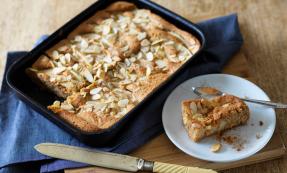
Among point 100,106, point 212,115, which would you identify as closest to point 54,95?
point 100,106

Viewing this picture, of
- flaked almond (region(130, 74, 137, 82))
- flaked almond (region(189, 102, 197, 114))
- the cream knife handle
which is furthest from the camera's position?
flaked almond (region(130, 74, 137, 82))

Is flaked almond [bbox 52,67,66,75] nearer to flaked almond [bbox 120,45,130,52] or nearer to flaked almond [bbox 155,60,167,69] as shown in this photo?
flaked almond [bbox 120,45,130,52]

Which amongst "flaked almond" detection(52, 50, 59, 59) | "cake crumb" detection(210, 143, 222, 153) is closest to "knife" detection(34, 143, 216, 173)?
"cake crumb" detection(210, 143, 222, 153)

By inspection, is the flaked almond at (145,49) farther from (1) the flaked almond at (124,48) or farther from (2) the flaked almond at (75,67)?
(2) the flaked almond at (75,67)

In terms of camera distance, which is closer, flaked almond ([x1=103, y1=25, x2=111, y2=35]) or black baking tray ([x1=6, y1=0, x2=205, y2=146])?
black baking tray ([x1=6, y1=0, x2=205, y2=146])

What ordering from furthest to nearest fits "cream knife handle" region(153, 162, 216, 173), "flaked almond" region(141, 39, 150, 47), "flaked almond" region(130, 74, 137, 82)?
"flaked almond" region(141, 39, 150, 47) < "flaked almond" region(130, 74, 137, 82) < "cream knife handle" region(153, 162, 216, 173)

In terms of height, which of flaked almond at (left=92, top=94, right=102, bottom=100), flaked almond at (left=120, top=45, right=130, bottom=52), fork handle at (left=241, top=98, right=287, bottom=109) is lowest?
fork handle at (left=241, top=98, right=287, bottom=109)

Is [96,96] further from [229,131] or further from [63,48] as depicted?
[229,131]

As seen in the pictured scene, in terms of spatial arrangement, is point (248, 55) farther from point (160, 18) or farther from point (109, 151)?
point (109, 151)
